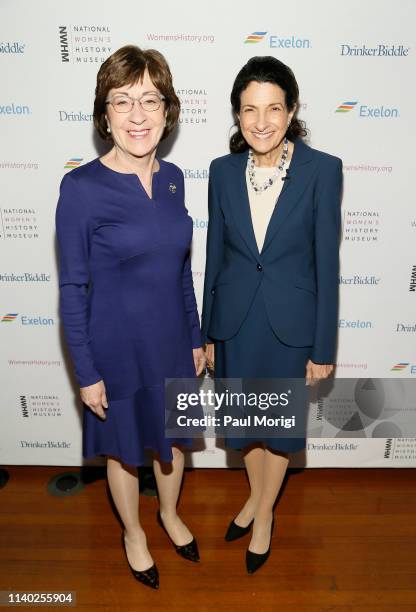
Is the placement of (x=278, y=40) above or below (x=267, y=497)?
above

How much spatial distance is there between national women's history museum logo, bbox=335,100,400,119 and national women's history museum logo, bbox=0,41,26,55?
4.51ft

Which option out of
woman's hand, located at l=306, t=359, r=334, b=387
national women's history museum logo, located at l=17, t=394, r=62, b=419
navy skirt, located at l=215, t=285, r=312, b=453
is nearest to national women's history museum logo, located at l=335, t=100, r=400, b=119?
navy skirt, located at l=215, t=285, r=312, b=453

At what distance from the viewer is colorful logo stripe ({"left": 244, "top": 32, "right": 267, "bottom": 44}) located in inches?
88.6

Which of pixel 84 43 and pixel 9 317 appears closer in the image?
pixel 84 43

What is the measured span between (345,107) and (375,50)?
25 centimetres

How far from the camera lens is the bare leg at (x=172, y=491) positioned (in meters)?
2.34

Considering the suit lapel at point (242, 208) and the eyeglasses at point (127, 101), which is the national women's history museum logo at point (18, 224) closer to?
the eyeglasses at point (127, 101)

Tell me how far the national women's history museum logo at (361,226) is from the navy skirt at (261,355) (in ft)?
2.46

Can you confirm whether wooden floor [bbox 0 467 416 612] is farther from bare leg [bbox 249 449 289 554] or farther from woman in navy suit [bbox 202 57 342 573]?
woman in navy suit [bbox 202 57 342 573]

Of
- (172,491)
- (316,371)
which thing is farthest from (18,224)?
(316,371)

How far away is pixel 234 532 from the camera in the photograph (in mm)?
2518

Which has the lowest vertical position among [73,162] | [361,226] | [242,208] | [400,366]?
[400,366]

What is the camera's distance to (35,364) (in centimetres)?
282

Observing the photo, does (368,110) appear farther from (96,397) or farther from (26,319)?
(26,319)
